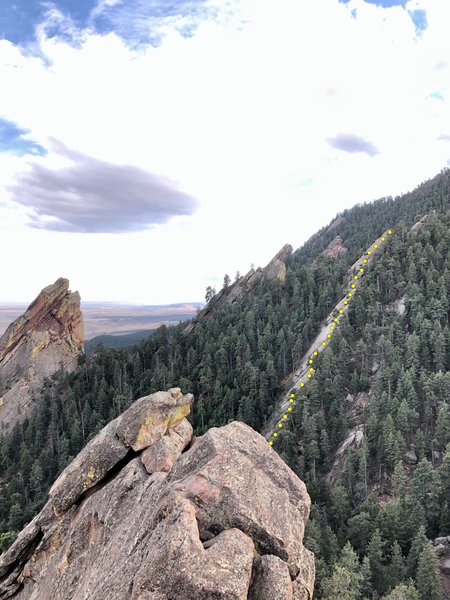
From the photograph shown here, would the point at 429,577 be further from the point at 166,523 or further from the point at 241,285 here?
the point at 241,285

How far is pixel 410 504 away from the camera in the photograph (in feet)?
206

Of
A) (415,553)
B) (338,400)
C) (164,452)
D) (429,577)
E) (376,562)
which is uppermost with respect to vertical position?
(164,452)

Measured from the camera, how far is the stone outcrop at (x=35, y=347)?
423 feet

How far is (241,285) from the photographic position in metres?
177

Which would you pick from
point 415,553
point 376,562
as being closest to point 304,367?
point 415,553

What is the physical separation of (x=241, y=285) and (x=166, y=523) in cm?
16254

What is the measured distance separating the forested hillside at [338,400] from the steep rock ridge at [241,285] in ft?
29.0

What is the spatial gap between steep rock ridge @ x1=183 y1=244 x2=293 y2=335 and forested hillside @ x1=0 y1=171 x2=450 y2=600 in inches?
348

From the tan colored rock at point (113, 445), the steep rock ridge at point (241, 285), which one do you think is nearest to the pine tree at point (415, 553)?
the tan colored rock at point (113, 445)

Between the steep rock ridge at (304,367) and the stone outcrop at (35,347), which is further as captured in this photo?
the stone outcrop at (35,347)

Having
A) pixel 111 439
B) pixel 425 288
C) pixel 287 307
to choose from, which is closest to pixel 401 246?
pixel 425 288

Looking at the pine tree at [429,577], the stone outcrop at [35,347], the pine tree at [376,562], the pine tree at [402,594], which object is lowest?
the pine tree at [376,562]

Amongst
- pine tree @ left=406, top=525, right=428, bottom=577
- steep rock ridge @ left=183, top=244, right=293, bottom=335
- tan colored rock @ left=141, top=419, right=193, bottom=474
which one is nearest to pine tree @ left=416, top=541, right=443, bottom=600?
pine tree @ left=406, top=525, right=428, bottom=577

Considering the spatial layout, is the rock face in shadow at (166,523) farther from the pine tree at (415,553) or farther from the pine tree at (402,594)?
the pine tree at (415,553)
